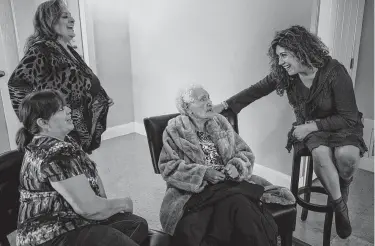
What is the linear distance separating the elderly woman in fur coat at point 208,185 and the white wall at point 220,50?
35.9 inches

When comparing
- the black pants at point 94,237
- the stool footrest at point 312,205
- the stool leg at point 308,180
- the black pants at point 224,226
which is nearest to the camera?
the black pants at point 94,237

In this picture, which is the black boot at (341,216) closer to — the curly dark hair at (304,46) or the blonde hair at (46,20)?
the curly dark hair at (304,46)

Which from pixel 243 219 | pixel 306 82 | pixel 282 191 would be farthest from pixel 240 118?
pixel 243 219

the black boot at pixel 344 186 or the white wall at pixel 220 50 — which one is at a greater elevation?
the white wall at pixel 220 50

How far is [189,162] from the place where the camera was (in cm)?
179

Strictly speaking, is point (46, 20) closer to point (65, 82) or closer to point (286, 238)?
point (65, 82)

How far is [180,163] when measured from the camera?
1.74 m

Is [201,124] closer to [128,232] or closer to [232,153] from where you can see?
[232,153]

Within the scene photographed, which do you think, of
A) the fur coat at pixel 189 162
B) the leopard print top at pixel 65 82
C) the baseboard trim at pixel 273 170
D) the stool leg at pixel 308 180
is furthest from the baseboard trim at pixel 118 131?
the stool leg at pixel 308 180

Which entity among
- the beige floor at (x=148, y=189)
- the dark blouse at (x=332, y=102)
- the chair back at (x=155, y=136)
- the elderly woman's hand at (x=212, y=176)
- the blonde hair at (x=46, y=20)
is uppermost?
the blonde hair at (x=46, y=20)

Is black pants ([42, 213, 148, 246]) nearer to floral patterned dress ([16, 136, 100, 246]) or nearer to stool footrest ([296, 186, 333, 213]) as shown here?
floral patterned dress ([16, 136, 100, 246])

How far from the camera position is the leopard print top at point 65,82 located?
5.84 ft

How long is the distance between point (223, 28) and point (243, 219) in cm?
178

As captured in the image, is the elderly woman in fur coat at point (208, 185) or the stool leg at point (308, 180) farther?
the stool leg at point (308, 180)
